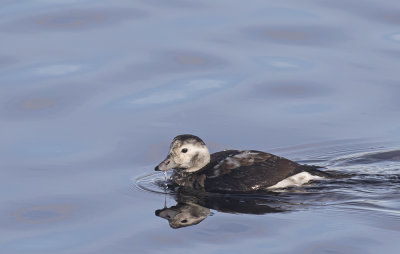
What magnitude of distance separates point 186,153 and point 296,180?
1348 mm

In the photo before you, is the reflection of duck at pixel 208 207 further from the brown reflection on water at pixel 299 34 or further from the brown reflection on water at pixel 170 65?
the brown reflection on water at pixel 299 34

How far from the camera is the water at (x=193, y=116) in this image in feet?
34.4

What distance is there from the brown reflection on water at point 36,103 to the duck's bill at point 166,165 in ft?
10.2

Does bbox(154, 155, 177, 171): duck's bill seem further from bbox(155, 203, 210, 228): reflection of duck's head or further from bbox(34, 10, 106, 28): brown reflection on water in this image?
bbox(34, 10, 106, 28): brown reflection on water

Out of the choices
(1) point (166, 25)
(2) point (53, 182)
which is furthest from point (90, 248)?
(1) point (166, 25)

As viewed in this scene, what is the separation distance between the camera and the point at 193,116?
14.2 metres

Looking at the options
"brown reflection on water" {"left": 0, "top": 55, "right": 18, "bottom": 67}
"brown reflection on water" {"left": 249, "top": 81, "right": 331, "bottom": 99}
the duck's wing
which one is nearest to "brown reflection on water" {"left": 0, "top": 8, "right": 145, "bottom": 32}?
"brown reflection on water" {"left": 0, "top": 55, "right": 18, "bottom": 67}

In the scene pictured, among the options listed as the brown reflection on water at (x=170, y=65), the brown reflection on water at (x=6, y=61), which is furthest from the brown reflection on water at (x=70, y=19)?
the brown reflection on water at (x=170, y=65)

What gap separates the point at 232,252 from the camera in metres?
9.79

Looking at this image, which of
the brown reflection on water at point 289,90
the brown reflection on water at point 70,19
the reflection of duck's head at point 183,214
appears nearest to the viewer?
the reflection of duck's head at point 183,214

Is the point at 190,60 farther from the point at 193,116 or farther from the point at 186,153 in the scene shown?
the point at 186,153

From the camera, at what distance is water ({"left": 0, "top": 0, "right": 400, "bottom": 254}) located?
1048 cm

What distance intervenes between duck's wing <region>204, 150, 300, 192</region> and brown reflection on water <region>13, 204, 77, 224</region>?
1.69 metres

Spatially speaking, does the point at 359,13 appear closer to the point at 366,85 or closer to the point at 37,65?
the point at 366,85
